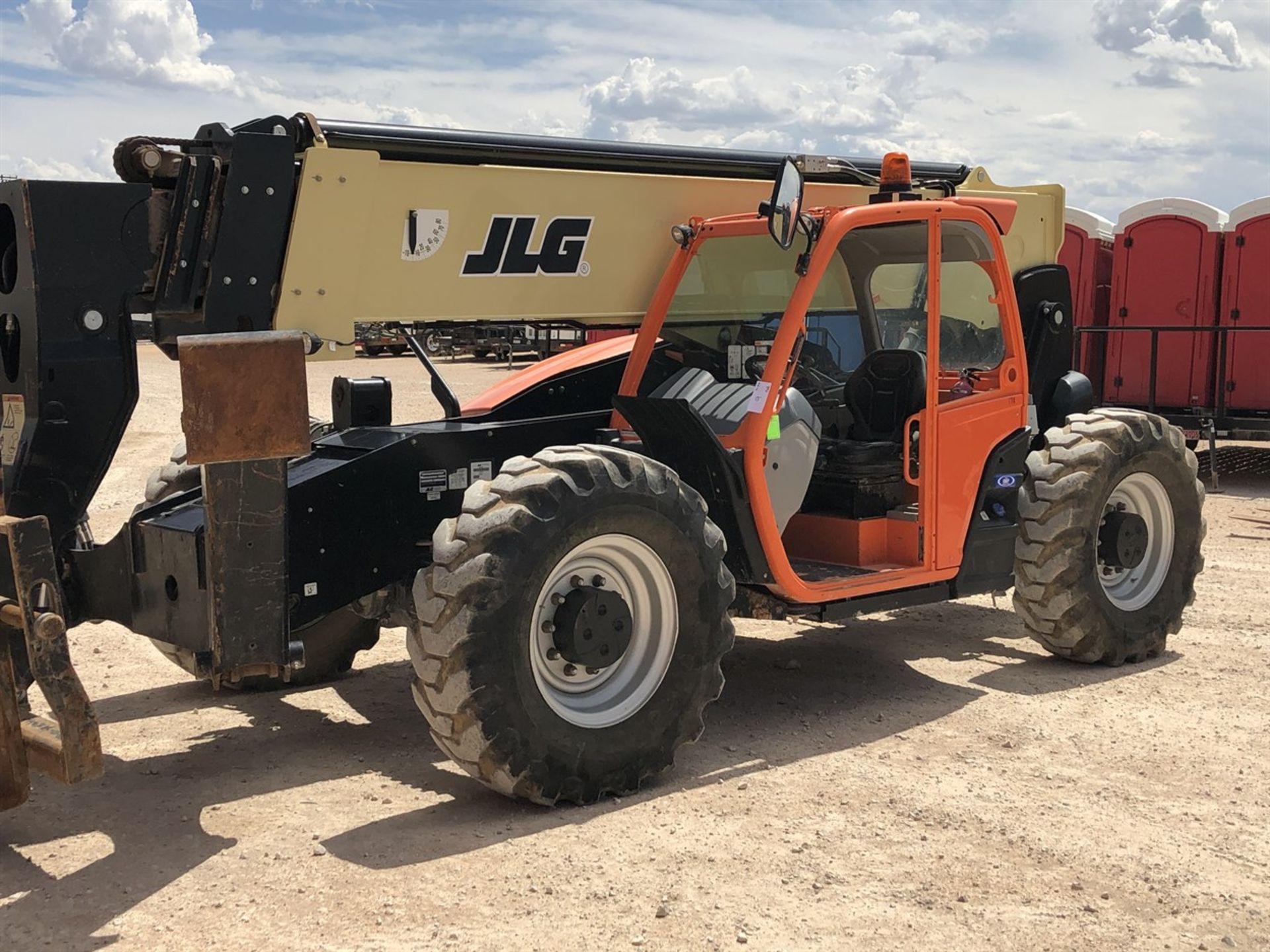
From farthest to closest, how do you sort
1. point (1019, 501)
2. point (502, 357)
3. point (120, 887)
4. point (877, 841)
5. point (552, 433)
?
point (502, 357), point (1019, 501), point (552, 433), point (877, 841), point (120, 887)

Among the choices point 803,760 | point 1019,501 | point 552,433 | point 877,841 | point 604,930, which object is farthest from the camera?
point 1019,501

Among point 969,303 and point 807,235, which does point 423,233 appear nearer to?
point 807,235

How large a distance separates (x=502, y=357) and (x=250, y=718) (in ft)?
113

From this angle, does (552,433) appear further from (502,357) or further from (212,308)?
(502,357)

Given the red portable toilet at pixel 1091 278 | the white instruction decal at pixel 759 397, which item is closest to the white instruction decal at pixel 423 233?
the white instruction decal at pixel 759 397

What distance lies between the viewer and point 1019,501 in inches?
286

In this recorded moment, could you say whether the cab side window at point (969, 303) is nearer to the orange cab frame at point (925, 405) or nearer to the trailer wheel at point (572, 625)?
the orange cab frame at point (925, 405)

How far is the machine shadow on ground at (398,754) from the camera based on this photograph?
4793 millimetres

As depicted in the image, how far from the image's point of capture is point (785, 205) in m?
6.02

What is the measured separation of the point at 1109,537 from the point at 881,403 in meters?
1.50

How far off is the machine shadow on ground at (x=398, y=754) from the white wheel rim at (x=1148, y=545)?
42 cm

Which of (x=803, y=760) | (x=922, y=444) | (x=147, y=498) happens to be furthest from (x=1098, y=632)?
(x=147, y=498)

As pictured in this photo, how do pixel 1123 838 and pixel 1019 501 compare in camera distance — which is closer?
pixel 1123 838

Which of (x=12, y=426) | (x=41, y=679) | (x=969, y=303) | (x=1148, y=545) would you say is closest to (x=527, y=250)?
(x=12, y=426)
